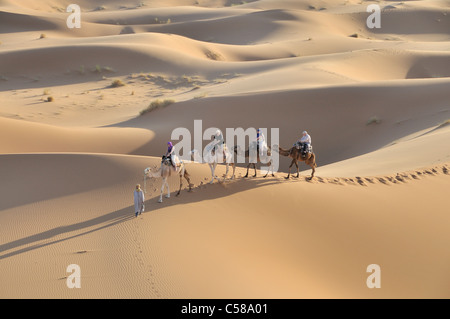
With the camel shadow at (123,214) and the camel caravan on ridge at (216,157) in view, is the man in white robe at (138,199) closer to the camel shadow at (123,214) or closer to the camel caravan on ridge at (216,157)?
the camel shadow at (123,214)

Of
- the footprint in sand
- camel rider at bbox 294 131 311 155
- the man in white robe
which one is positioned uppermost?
camel rider at bbox 294 131 311 155

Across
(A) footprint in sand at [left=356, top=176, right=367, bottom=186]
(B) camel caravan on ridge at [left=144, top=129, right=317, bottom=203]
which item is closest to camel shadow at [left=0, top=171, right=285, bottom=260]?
(B) camel caravan on ridge at [left=144, top=129, right=317, bottom=203]

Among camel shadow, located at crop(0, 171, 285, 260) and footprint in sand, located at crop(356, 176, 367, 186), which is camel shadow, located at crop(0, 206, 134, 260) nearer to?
camel shadow, located at crop(0, 171, 285, 260)

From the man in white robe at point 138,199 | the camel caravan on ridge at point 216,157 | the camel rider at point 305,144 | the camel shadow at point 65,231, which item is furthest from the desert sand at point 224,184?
the camel rider at point 305,144

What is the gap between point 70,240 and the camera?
359 inches

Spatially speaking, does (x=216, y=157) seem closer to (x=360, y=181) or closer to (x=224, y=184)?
(x=224, y=184)

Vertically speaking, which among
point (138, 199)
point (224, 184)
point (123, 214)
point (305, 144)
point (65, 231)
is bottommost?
point (65, 231)

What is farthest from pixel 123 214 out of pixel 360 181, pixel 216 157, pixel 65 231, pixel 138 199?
pixel 360 181

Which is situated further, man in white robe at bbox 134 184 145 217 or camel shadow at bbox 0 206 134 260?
man in white robe at bbox 134 184 145 217

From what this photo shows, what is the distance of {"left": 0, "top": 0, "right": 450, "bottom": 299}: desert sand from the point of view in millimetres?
8367

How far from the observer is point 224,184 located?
1135 centimetres

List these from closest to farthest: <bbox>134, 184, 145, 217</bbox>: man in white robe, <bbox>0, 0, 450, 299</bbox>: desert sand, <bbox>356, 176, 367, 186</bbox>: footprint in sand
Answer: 1. <bbox>0, 0, 450, 299</bbox>: desert sand
2. <bbox>134, 184, 145, 217</bbox>: man in white robe
3. <bbox>356, 176, 367, 186</bbox>: footprint in sand

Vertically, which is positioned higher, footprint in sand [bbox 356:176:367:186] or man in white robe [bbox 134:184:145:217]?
footprint in sand [bbox 356:176:367:186]

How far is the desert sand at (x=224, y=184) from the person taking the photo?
27.5ft
